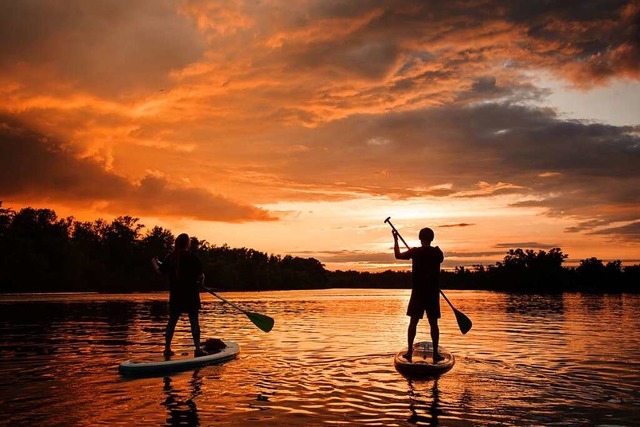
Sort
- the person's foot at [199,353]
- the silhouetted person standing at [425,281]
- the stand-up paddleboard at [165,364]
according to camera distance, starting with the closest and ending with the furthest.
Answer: the stand-up paddleboard at [165,364]
the silhouetted person standing at [425,281]
the person's foot at [199,353]

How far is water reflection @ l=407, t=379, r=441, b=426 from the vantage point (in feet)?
26.0

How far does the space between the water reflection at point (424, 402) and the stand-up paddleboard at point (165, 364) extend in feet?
15.3

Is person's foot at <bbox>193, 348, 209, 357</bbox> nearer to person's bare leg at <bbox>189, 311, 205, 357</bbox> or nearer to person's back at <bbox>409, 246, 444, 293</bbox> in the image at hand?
person's bare leg at <bbox>189, 311, 205, 357</bbox>

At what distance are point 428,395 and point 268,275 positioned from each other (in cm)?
18916

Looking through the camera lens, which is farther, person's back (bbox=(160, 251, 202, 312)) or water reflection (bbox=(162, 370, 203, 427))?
person's back (bbox=(160, 251, 202, 312))

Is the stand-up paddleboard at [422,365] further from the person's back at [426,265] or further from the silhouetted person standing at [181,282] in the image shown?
the silhouetted person standing at [181,282]

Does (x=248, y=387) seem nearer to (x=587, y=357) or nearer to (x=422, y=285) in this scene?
(x=422, y=285)

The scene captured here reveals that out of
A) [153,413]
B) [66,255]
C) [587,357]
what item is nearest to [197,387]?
[153,413]

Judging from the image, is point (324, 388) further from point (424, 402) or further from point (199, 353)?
point (199, 353)

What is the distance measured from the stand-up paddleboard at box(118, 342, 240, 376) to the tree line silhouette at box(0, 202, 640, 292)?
74.6 meters

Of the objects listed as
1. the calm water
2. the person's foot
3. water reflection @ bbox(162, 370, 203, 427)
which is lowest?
the calm water

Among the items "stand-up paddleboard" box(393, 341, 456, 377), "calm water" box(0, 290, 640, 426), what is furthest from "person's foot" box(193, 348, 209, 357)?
"stand-up paddleboard" box(393, 341, 456, 377)

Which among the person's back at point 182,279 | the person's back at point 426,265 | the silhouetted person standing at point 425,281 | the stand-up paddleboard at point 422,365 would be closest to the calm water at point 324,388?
the stand-up paddleboard at point 422,365

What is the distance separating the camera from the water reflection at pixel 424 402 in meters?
7.92
